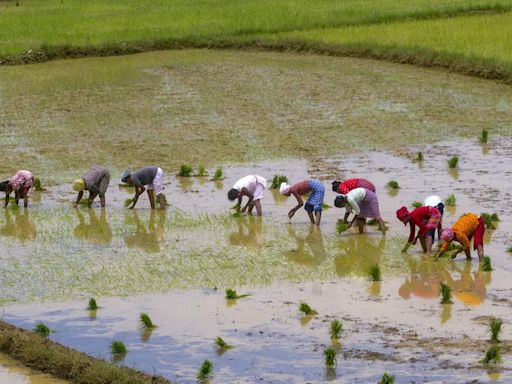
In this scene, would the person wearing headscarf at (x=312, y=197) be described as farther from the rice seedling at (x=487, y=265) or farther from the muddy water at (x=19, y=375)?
the muddy water at (x=19, y=375)

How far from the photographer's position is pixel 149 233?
13758 millimetres

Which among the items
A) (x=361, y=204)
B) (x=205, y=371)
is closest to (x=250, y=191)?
(x=361, y=204)

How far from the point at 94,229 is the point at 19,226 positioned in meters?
1.00

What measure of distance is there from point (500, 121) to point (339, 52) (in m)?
6.85

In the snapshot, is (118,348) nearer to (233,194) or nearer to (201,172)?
(233,194)

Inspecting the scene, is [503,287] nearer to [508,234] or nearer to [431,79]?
[508,234]

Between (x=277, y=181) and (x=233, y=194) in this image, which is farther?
(x=277, y=181)

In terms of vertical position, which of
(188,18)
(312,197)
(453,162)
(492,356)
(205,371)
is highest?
(188,18)

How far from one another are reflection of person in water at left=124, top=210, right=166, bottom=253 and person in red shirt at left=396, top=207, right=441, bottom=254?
2855mm

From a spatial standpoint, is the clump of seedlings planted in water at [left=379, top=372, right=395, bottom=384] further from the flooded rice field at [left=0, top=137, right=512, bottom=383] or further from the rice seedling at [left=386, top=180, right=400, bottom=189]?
the rice seedling at [left=386, top=180, right=400, bottom=189]

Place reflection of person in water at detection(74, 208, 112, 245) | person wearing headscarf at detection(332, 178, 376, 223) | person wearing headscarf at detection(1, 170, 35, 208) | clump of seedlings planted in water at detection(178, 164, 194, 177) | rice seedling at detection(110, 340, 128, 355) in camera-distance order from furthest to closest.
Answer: clump of seedlings planted in water at detection(178, 164, 194, 177) → person wearing headscarf at detection(1, 170, 35, 208) → person wearing headscarf at detection(332, 178, 376, 223) → reflection of person in water at detection(74, 208, 112, 245) → rice seedling at detection(110, 340, 128, 355)

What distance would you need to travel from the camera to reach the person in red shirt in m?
12.4

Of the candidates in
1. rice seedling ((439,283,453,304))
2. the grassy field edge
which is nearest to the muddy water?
the grassy field edge

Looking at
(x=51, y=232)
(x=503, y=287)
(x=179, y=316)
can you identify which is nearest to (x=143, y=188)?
(x=51, y=232)
